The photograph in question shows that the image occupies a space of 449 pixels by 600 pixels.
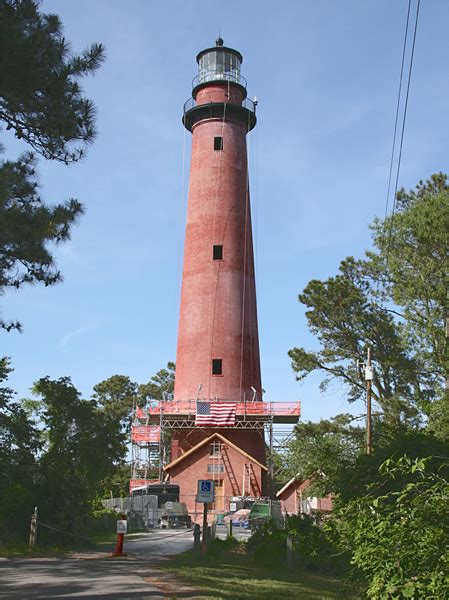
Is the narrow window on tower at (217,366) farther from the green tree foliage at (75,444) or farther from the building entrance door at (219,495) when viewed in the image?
the green tree foliage at (75,444)

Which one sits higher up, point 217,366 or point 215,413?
point 217,366

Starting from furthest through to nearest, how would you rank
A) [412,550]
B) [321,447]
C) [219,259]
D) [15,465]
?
[219,259] < [321,447] < [15,465] < [412,550]

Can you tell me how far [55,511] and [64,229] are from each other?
9641 millimetres

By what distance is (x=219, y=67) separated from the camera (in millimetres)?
39688

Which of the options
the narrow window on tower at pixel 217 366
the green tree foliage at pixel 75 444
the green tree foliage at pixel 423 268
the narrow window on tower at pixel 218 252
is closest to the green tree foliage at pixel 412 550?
the green tree foliage at pixel 75 444

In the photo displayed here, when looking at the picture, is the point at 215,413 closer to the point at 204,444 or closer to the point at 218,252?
the point at 204,444

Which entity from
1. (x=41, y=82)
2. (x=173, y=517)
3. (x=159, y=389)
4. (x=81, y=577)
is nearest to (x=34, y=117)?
(x=41, y=82)

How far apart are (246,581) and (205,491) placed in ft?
11.6

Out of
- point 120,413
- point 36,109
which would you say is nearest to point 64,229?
point 36,109

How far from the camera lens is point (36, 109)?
1193 cm

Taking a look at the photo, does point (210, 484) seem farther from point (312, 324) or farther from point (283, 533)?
point (312, 324)

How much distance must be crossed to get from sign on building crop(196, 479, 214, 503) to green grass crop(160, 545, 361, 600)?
1348 millimetres

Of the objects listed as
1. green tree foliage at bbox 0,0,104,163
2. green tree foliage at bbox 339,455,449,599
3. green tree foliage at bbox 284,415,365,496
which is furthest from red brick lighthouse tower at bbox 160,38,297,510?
green tree foliage at bbox 339,455,449,599

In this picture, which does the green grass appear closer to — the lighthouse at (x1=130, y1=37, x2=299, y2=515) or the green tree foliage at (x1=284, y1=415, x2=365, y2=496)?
the green tree foliage at (x1=284, y1=415, x2=365, y2=496)
